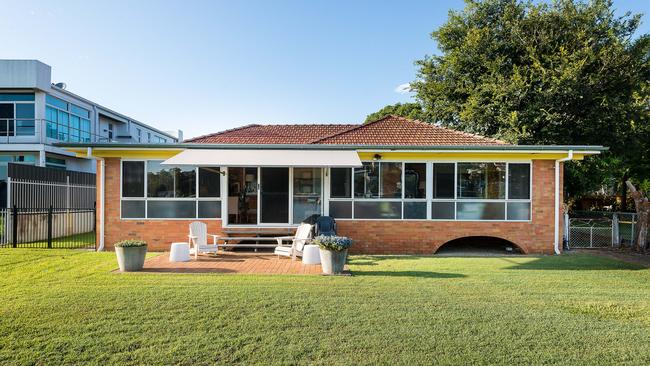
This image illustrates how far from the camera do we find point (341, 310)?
726 centimetres

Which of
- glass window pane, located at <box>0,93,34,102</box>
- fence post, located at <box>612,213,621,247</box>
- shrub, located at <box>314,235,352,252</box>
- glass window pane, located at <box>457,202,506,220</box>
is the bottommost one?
fence post, located at <box>612,213,621,247</box>

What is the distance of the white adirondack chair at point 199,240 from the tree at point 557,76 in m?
18.7

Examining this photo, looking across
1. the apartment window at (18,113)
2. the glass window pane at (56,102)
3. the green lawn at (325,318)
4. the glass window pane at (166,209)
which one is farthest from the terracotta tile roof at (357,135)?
the glass window pane at (56,102)

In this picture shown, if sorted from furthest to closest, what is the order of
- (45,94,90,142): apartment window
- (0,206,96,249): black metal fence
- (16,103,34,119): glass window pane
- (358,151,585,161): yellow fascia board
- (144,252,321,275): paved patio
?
(45,94,90,142): apartment window
(16,103,34,119): glass window pane
(0,206,96,249): black metal fence
(358,151,585,161): yellow fascia board
(144,252,321,275): paved patio

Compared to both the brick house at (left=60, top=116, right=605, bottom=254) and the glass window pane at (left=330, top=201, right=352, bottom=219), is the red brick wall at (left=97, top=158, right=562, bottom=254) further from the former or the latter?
the glass window pane at (left=330, top=201, right=352, bottom=219)

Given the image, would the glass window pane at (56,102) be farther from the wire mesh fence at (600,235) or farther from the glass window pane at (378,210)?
the wire mesh fence at (600,235)

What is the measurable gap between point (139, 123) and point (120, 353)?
A: 44368 mm

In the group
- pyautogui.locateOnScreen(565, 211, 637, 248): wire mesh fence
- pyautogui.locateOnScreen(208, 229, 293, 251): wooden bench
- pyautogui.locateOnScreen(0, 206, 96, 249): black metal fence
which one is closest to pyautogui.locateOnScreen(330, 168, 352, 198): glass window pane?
pyautogui.locateOnScreen(208, 229, 293, 251): wooden bench

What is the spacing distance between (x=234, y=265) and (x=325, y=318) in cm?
550

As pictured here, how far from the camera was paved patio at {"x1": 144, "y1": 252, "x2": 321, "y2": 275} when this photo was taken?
1087 centimetres

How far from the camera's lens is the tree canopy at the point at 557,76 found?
925 inches

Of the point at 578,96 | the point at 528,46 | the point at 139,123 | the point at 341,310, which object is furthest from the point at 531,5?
the point at 139,123

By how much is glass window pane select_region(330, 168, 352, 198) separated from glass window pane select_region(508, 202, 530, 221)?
5.78 m

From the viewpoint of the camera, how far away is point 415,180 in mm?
14898
